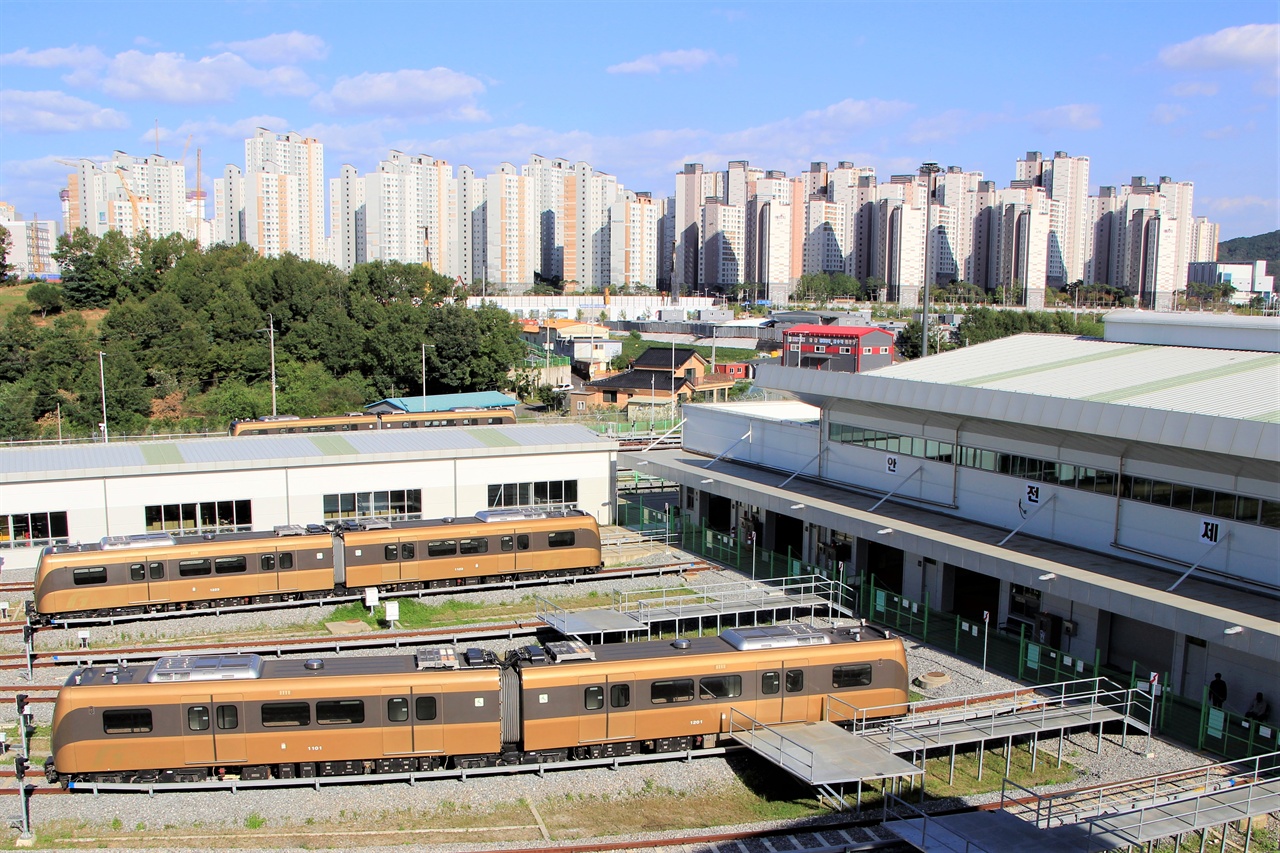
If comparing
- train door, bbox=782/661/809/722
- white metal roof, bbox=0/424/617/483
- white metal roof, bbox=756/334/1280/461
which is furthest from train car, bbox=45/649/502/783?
white metal roof, bbox=0/424/617/483

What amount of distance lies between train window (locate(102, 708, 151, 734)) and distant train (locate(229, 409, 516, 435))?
26.1 m

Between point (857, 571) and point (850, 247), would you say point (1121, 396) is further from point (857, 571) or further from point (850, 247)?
point (850, 247)

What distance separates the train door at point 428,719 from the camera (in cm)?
1733

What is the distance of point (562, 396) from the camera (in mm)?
71688

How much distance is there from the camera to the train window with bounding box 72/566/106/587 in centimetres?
2562

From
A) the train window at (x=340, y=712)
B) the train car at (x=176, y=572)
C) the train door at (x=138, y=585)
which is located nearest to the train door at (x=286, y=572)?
the train car at (x=176, y=572)

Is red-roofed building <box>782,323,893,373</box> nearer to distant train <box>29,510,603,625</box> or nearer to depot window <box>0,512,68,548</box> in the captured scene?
distant train <box>29,510,603,625</box>

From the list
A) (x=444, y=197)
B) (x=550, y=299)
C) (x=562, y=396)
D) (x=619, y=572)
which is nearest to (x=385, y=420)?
(x=619, y=572)

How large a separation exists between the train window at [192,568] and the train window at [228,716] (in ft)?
35.2

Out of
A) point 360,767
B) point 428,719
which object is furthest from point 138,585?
point 428,719

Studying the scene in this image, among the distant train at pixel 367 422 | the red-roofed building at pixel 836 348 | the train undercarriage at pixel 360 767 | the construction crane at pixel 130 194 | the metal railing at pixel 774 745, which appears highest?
the construction crane at pixel 130 194

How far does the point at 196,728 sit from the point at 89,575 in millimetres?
11131

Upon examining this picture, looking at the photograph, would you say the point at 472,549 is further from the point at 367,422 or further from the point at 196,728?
the point at 367,422

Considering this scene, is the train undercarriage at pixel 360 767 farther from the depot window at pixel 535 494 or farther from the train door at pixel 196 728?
the depot window at pixel 535 494
